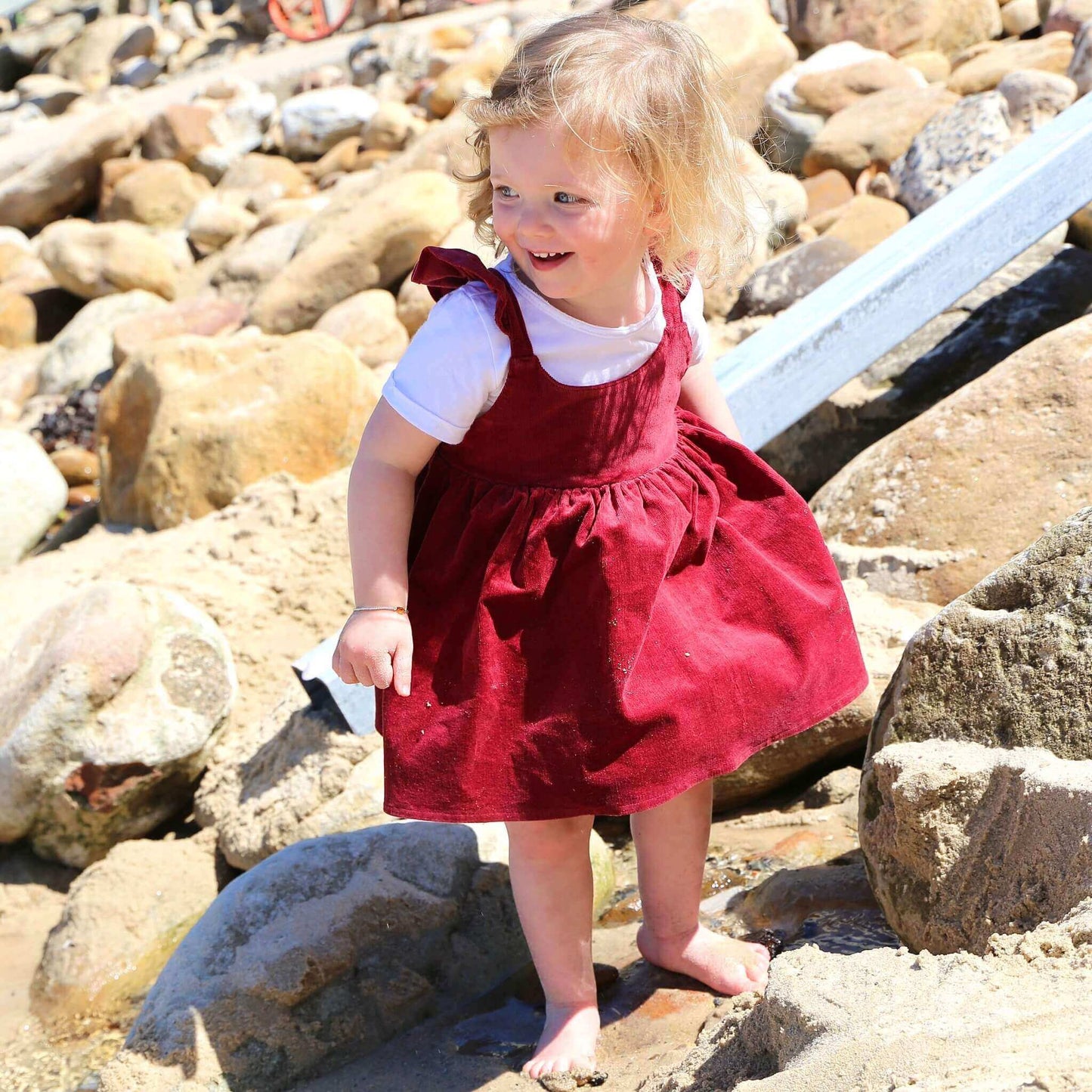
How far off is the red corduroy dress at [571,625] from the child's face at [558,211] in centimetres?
9

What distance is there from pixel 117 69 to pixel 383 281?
13.2 metres

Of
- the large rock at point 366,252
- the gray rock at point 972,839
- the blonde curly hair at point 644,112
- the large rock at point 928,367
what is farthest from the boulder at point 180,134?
the gray rock at point 972,839

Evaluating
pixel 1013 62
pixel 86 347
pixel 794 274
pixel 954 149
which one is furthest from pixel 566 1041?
pixel 86 347

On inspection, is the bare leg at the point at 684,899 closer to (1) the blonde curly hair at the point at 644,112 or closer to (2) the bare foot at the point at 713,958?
(2) the bare foot at the point at 713,958

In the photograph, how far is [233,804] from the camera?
3.41m

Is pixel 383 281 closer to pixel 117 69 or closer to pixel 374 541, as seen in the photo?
pixel 374 541

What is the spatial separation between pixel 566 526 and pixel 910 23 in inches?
276

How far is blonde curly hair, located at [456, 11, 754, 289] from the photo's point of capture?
6.40 ft

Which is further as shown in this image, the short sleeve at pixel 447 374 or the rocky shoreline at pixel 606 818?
the short sleeve at pixel 447 374

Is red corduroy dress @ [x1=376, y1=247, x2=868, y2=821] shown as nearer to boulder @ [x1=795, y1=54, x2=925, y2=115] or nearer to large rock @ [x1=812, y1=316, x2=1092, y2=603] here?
large rock @ [x1=812, y1=316, x2=1092, y2=603]

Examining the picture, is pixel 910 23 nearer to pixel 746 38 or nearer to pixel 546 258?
pixel 746 38

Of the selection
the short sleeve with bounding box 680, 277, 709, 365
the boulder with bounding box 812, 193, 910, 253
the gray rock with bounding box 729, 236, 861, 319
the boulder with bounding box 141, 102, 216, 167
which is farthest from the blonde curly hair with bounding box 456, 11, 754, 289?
the boulder with bounding box 141, 102, 216, 167

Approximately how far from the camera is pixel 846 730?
293 cm

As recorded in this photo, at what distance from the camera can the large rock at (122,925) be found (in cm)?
296
